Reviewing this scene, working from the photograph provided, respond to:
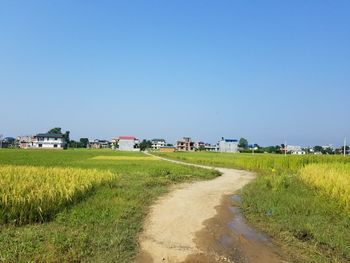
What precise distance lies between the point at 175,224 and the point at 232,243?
6.84 feet

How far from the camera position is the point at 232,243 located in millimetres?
8547

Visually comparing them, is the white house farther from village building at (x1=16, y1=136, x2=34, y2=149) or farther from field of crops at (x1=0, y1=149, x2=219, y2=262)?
field of crops at (x1=0, y1=149, x2=219, y2=262)

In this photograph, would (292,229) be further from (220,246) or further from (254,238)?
(220,246)

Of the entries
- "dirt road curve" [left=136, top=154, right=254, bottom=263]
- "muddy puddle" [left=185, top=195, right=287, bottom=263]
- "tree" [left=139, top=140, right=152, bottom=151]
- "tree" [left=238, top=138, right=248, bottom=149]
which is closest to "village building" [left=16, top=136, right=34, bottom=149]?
"tree" [left=139, top=140, right=152, bottom=151]

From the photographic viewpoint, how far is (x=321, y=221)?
10523 mm

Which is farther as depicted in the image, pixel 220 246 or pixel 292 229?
pixel 292 229

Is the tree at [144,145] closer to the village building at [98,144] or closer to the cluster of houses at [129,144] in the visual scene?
the cluster of houses at [129,144]

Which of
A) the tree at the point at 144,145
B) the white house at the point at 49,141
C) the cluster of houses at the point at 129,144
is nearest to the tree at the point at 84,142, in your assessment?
the cluster of houses at the point at 129,144

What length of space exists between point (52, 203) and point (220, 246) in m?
5.17

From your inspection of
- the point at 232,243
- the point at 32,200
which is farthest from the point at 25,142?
the point at 232,243

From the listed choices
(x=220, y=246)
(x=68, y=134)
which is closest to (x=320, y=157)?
(x=220, y=246)

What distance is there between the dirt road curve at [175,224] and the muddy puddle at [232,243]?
23cm

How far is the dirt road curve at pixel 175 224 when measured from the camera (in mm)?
7594

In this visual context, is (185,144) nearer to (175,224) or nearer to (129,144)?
(129,144)
